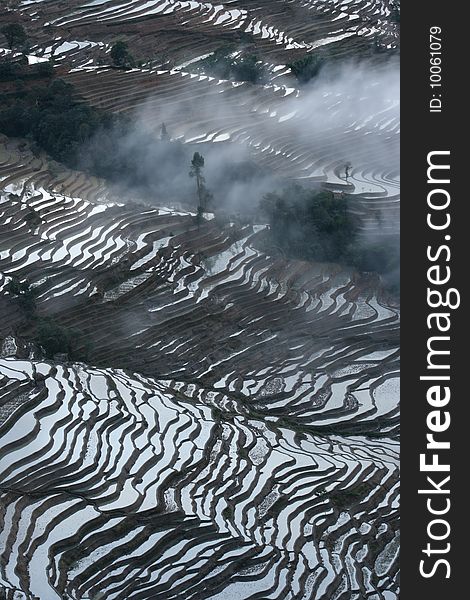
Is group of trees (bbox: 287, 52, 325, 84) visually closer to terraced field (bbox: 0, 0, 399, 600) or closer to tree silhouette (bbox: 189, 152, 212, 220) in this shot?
terraced field (bbox: 0, 0, 399, 600)

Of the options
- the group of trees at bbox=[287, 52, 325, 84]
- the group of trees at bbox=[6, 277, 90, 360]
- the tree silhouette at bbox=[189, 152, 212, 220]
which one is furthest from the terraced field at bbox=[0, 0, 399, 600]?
the tree silhouette at bbox=[189, 152, 212, 220]

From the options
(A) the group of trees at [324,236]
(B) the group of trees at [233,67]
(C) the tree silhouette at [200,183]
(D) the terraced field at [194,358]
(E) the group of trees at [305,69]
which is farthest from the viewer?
(E) the group of trees at [305,69]

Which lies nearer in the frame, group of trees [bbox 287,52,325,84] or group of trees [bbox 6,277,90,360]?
group of trees [bbox 6,277,90,360]

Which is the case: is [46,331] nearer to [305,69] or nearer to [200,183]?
[200,183]

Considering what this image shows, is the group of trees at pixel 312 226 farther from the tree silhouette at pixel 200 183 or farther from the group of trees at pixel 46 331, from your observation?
the group of trees at pixel 46 331

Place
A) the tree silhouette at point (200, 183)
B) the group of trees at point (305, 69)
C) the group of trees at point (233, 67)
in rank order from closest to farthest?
the tree silhouette at point (200, 183) < the group of trees at point (233, 67) < the group of trees at point (305, 69)

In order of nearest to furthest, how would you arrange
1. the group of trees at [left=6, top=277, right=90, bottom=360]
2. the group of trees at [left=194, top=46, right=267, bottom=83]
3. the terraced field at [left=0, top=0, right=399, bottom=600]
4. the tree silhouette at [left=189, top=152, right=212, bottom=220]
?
the terraced field at [left=0, top=0, right=399, bottom=600], the group of trees at [left=6, top=277, right=90, bottom=360], the tree silhouette at [left=189, top=152, right=212, bottom=220], the group of trees at [left=194, top=46, right=267, bottom=83]

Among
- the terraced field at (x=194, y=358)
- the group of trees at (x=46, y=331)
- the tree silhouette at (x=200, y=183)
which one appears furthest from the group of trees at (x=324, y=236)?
the group of trees at (x=46, y=331)

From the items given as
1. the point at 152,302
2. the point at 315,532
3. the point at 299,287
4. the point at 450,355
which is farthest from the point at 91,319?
the point at 450,355

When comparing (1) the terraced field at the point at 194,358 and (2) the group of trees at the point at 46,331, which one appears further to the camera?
(2) the group of trees at the point at 46,331
